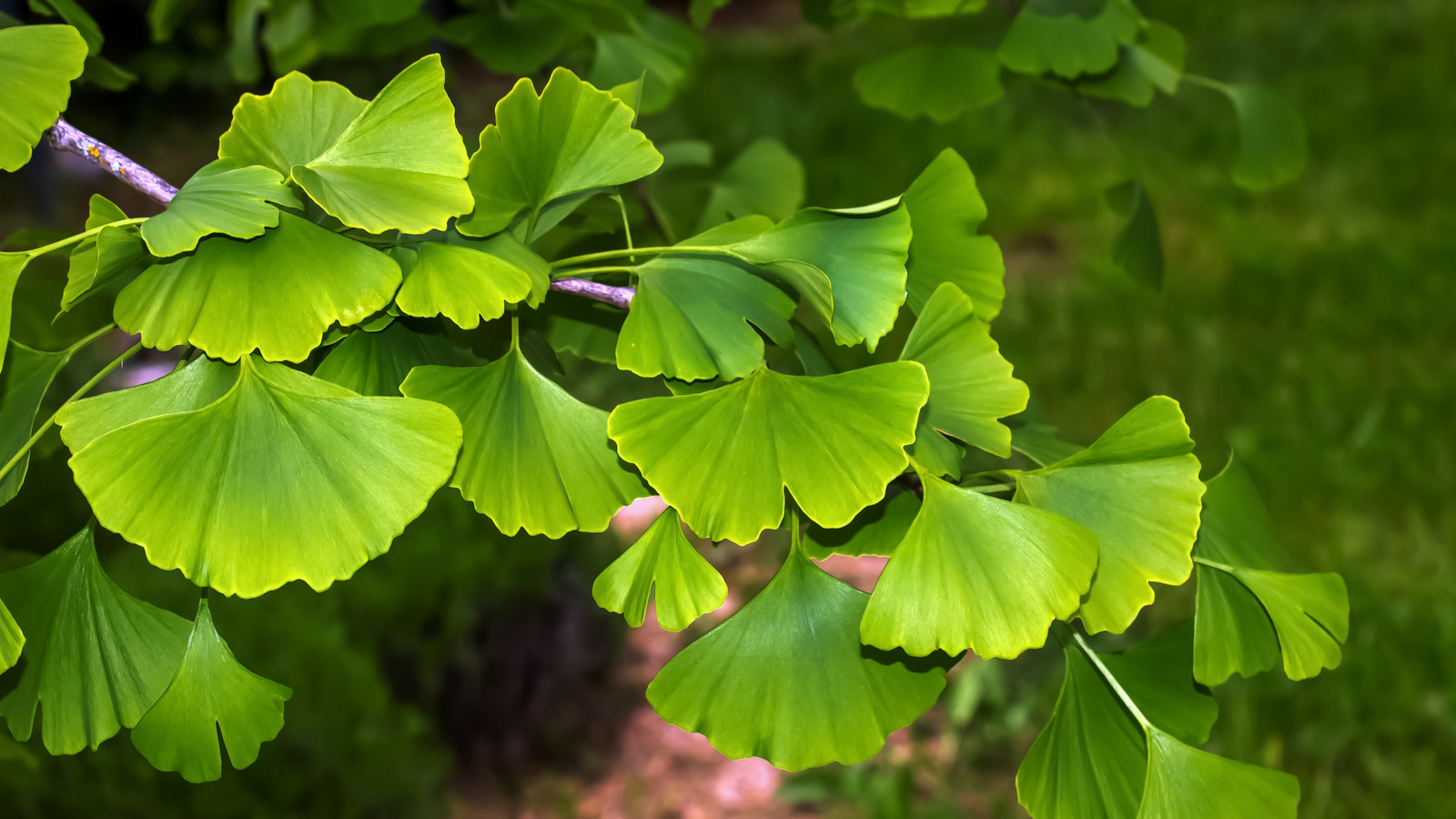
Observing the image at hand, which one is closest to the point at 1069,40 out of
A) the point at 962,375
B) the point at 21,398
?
the point at 962,375

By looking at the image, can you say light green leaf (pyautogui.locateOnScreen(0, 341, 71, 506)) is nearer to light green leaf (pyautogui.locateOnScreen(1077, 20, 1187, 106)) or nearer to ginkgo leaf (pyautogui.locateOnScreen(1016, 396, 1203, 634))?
ginkgo leaf (pyautogui.locateOnScreen(1016, 396, 1203, 634))

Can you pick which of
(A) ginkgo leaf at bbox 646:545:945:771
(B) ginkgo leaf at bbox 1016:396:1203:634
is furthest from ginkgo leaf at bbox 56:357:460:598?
(B) ginkgo leaf at bbox 1016:396:1203:634

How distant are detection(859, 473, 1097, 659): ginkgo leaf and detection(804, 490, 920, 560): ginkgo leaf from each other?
0.14 feet

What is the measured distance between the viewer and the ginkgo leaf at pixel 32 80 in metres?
0.36

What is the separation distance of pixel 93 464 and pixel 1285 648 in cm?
43

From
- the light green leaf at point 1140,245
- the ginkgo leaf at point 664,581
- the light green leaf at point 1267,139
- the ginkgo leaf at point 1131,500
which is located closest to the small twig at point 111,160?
the ginkgo leaf at point 664,581

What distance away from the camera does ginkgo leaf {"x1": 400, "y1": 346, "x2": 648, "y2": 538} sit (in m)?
0.37

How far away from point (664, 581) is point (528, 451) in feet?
0.22

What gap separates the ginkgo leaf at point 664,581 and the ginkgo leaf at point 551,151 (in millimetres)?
129

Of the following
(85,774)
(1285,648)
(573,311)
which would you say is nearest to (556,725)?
(85,774)

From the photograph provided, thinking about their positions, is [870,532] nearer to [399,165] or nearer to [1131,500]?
[1131,500]

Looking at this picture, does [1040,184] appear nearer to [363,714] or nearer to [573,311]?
[363,714]

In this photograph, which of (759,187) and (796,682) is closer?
(796,682)

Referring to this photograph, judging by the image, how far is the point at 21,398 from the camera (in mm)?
417
